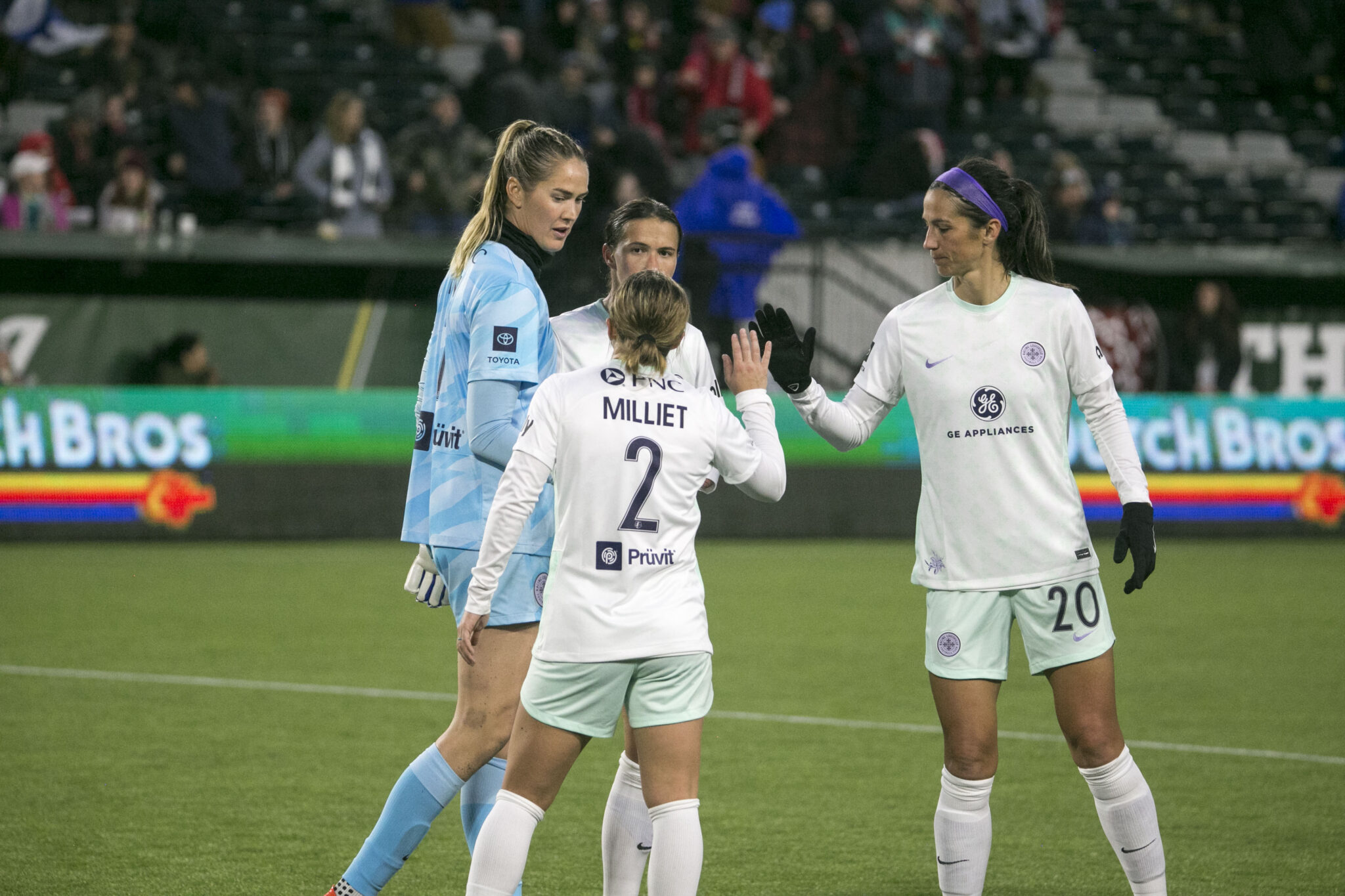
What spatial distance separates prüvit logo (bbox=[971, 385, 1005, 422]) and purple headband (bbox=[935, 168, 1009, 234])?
0.46 m

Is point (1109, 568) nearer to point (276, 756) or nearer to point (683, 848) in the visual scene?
point (276, 756)

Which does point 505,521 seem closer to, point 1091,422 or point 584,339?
point 584,339

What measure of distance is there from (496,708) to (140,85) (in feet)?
45.6

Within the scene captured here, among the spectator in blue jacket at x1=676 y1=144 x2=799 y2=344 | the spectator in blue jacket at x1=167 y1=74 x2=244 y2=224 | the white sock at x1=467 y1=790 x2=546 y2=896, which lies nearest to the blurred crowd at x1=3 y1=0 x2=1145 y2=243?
the spectator in blue jacket at x1=167 y1=74 x2=244 y2=224

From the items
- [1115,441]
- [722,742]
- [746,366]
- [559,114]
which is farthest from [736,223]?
[746,366]

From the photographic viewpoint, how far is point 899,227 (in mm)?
17500

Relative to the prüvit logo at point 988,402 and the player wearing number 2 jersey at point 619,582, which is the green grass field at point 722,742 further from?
the prüvit logo at point 988,402

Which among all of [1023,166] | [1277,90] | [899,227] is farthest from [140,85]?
[1277,90]

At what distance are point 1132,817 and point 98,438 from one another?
10.8 m

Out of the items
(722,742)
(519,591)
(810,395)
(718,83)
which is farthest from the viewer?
(718,83)

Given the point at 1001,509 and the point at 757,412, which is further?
the point at 1001,509

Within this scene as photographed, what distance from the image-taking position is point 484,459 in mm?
4262

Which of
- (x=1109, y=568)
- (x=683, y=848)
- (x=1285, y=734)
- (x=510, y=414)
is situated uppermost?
(x=510, y=414)

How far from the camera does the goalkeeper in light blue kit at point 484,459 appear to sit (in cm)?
432
